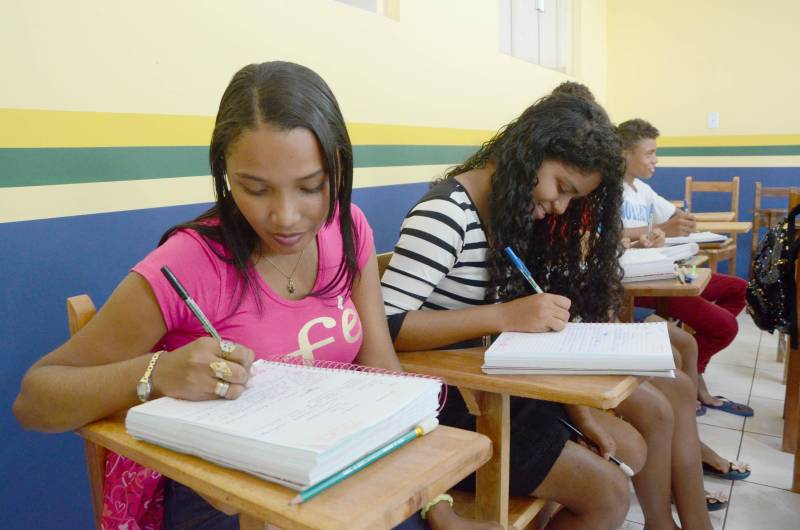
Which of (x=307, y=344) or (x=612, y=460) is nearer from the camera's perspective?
(x=307, y=344)

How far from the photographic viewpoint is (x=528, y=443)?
120 cm

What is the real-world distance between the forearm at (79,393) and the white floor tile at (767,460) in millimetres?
2124

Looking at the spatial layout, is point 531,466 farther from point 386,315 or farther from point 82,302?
point 82,302

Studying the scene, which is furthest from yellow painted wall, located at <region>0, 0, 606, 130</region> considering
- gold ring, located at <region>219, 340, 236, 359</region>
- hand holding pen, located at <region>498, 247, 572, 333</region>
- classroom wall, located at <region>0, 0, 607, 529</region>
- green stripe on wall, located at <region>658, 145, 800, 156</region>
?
green stripe on wall, located at <region>658, 145, 800, 156</region>

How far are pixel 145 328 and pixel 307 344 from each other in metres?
0.25

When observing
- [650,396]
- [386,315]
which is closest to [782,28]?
[650,396]

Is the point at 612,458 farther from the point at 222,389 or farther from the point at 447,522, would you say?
the point at 222,389

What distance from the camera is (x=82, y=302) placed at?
3.25ft

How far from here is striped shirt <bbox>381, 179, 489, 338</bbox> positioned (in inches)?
51.9

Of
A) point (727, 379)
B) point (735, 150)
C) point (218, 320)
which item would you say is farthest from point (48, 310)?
point (735, 150)

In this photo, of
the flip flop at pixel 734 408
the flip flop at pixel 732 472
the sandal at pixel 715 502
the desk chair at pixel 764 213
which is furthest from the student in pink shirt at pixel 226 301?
the desk chair at pixel 764 213

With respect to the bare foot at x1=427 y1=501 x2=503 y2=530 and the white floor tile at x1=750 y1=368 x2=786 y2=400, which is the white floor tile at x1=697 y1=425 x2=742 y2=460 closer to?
the white floor tile at x1=750 y1=368 x2=786 y2=400

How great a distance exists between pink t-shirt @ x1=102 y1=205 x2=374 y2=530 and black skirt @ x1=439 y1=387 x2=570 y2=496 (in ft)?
0.95

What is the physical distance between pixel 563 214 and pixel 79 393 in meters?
1.14
